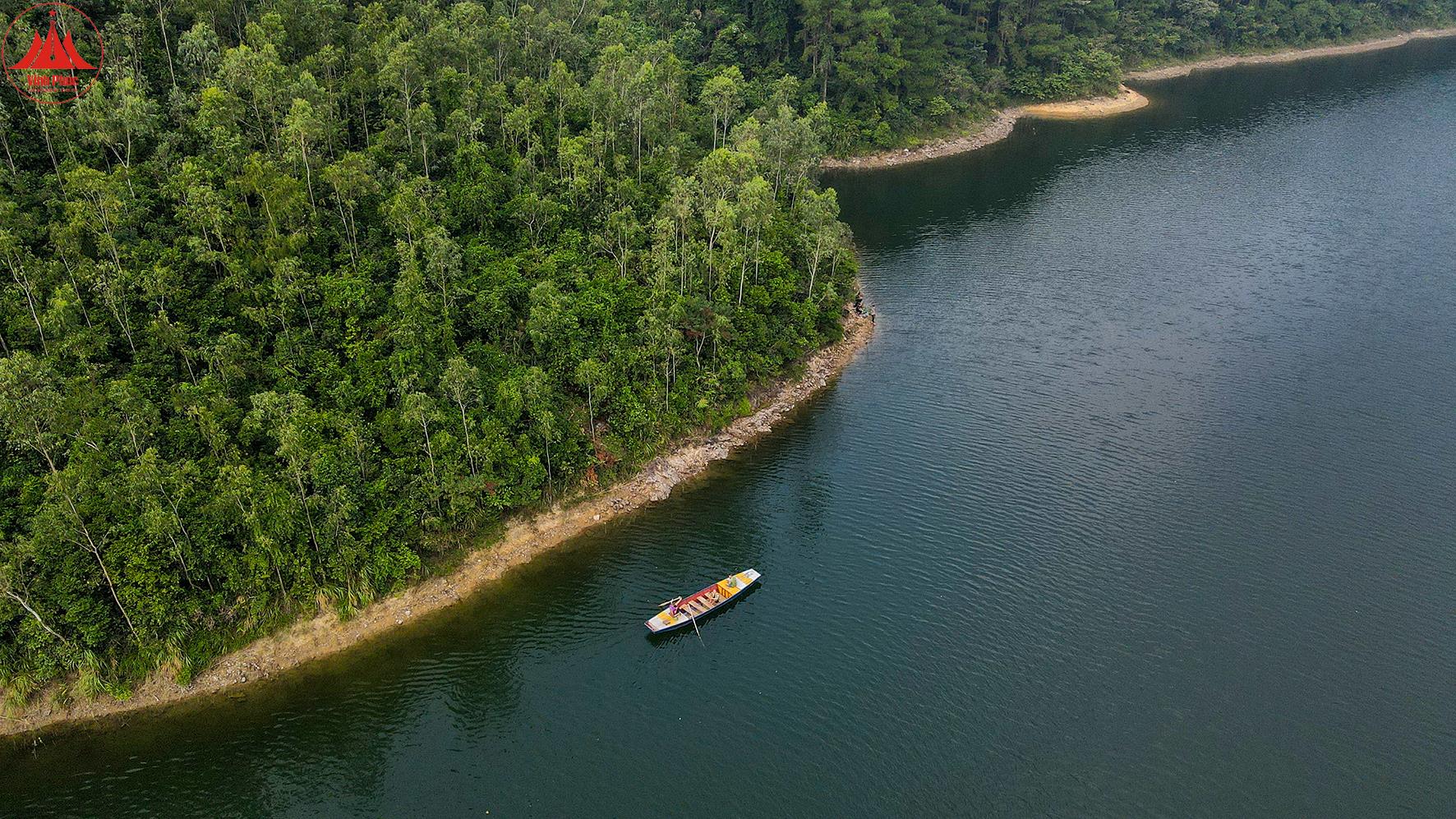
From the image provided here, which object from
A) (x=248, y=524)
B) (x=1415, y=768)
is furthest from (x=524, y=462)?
(x=1415, y=768)

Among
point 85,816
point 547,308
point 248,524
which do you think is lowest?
point 85,816

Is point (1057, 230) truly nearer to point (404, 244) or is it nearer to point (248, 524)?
point (404, 244)

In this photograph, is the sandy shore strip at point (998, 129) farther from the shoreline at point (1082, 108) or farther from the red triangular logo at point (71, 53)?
the red triangular logo at point (71, 53)

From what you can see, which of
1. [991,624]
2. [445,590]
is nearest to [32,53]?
[445,590]

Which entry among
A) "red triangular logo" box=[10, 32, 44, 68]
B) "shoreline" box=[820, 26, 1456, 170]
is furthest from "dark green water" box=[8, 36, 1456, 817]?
"red triangular logo" box=[10, 32, 44, 68]

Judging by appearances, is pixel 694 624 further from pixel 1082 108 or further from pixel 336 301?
pixel 1082 108
